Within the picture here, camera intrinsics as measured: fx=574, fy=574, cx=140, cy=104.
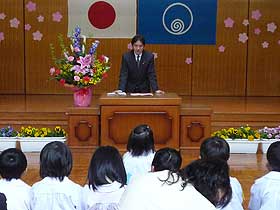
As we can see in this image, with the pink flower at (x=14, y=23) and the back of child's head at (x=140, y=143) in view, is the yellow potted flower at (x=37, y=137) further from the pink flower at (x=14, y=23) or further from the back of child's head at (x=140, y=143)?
the pink flower at (x=14, y=23)

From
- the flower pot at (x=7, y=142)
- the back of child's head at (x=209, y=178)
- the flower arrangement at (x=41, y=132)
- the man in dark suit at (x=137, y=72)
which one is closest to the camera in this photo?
the back of child's head at (x=209, y=178)

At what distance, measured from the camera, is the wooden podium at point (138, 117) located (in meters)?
6.65

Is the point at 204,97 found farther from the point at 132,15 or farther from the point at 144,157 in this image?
the point at 144,157

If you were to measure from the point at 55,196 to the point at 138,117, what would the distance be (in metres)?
3.76

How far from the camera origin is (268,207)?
304cm

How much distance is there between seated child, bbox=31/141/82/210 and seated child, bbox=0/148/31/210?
5cm

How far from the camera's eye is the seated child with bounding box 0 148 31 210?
3.01m

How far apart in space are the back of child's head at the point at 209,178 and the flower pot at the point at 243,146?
4.84m

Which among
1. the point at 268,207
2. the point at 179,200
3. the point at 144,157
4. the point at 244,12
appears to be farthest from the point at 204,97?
the point at 179,200

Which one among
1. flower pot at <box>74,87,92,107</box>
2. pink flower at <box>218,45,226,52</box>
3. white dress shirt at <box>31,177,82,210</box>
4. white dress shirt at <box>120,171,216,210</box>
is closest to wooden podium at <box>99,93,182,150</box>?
flower pot at <box>74,87,92,107</box>

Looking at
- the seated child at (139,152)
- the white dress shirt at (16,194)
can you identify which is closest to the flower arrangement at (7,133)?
the seated child at (139,152)

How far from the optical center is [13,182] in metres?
3.06

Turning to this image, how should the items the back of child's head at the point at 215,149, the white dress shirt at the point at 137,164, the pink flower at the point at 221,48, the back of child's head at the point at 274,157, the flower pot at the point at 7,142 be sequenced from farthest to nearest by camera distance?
the pink flower at the point at 221,48 < the flower pot at the point at 7,142 < the white dress shirt at the point at 137,164 < the back of child's head at the point at 215,149 < the back of child's head at the point at 274,157

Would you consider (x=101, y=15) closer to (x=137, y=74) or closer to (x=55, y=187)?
(x=137, y=74)
